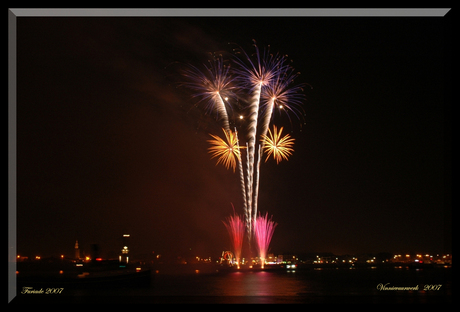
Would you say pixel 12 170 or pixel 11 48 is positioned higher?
pixel 11 48

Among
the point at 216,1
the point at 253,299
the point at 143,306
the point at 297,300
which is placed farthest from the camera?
the point at 297,300

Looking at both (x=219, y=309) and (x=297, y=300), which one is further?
(x=297, y=300)

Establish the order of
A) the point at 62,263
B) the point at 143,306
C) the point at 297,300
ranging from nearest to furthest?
the point at 143,306
the point at 297,300
the point at 62,263

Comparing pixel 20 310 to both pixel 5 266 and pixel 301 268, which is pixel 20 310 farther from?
pixel 301 268

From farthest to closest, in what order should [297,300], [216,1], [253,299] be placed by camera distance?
[297,300]
[253,299]
[216,1]

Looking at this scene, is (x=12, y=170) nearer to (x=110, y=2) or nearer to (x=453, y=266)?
(x=110, y=2)

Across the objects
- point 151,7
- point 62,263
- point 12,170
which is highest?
point 151,7

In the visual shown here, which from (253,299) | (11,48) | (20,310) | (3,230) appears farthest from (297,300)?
(11,48)

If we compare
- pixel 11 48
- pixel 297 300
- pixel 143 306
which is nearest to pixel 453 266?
pixel 297 300

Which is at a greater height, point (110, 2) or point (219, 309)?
point (110, 2)

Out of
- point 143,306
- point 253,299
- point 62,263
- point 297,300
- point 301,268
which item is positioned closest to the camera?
point 143,306
